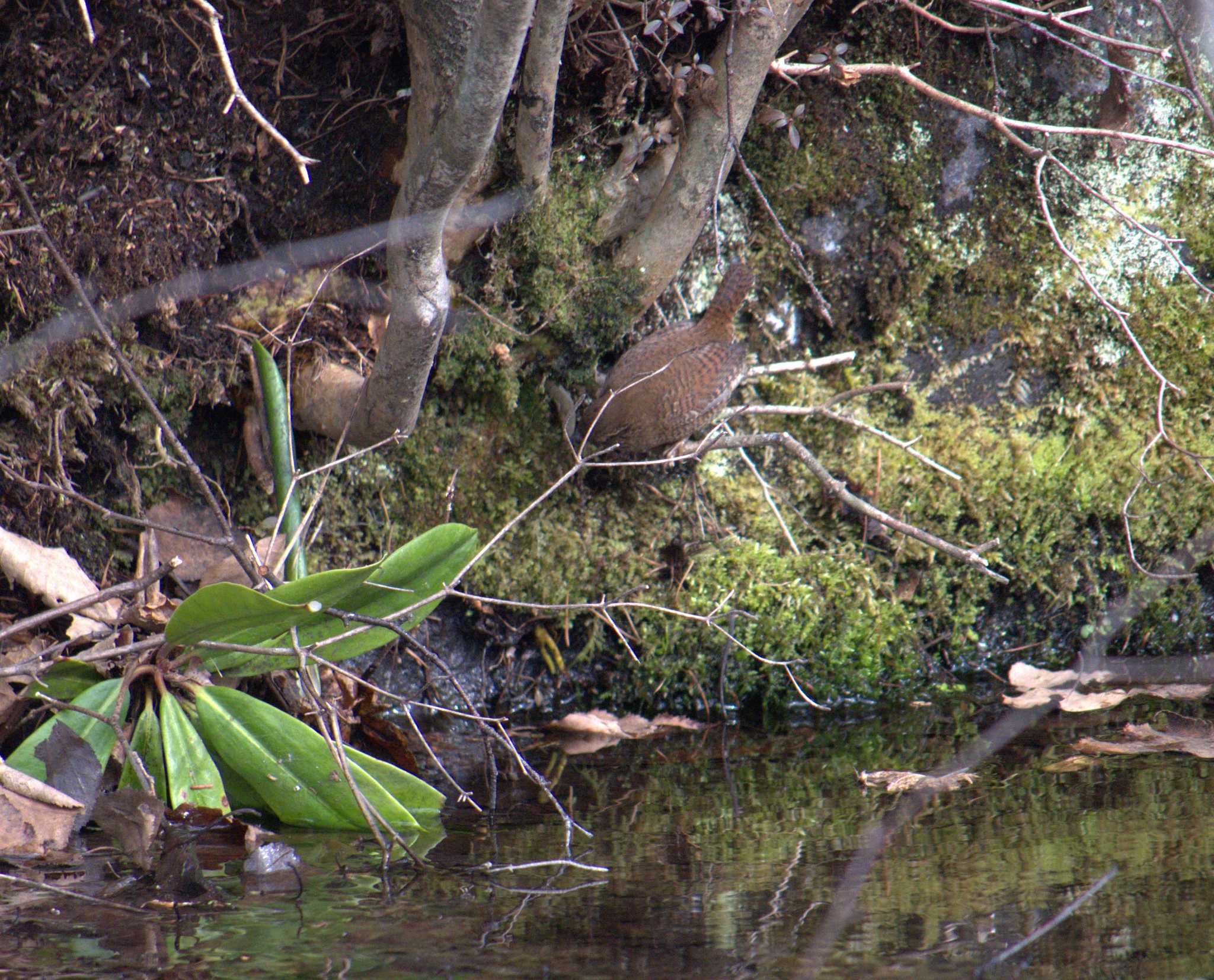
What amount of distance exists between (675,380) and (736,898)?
1.54 meters

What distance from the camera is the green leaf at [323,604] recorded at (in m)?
1.79

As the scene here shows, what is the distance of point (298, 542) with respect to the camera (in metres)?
2.44

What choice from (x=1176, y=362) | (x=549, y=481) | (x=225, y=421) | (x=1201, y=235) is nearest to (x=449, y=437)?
(x=549, y=481)

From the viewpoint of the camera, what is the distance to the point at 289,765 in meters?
1.95

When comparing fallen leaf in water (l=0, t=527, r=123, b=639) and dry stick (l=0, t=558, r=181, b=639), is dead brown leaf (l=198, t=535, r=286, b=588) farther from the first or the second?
dry stick (l=0, t=558, r=181, b=639)

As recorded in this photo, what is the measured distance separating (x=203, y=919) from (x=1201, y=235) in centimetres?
372

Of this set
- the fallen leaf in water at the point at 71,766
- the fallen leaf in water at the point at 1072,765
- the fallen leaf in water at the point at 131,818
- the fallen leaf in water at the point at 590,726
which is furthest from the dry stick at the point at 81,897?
the fallen leaf in water at the point at 1072,765

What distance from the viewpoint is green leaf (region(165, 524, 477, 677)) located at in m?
1.79

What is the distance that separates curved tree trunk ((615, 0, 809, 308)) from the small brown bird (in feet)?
0.66

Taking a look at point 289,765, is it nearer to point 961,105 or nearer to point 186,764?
point 186,764

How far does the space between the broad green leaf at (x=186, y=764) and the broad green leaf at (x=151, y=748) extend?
0.02 metres

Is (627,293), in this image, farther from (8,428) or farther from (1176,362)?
(1176,362)

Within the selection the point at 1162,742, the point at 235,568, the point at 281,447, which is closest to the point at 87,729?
the point at 235,568

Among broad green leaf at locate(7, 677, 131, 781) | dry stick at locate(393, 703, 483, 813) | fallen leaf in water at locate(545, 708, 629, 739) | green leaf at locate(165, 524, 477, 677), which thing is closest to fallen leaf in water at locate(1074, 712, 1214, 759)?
fallen leaf in water at locate(545, 708, 629, 739)
